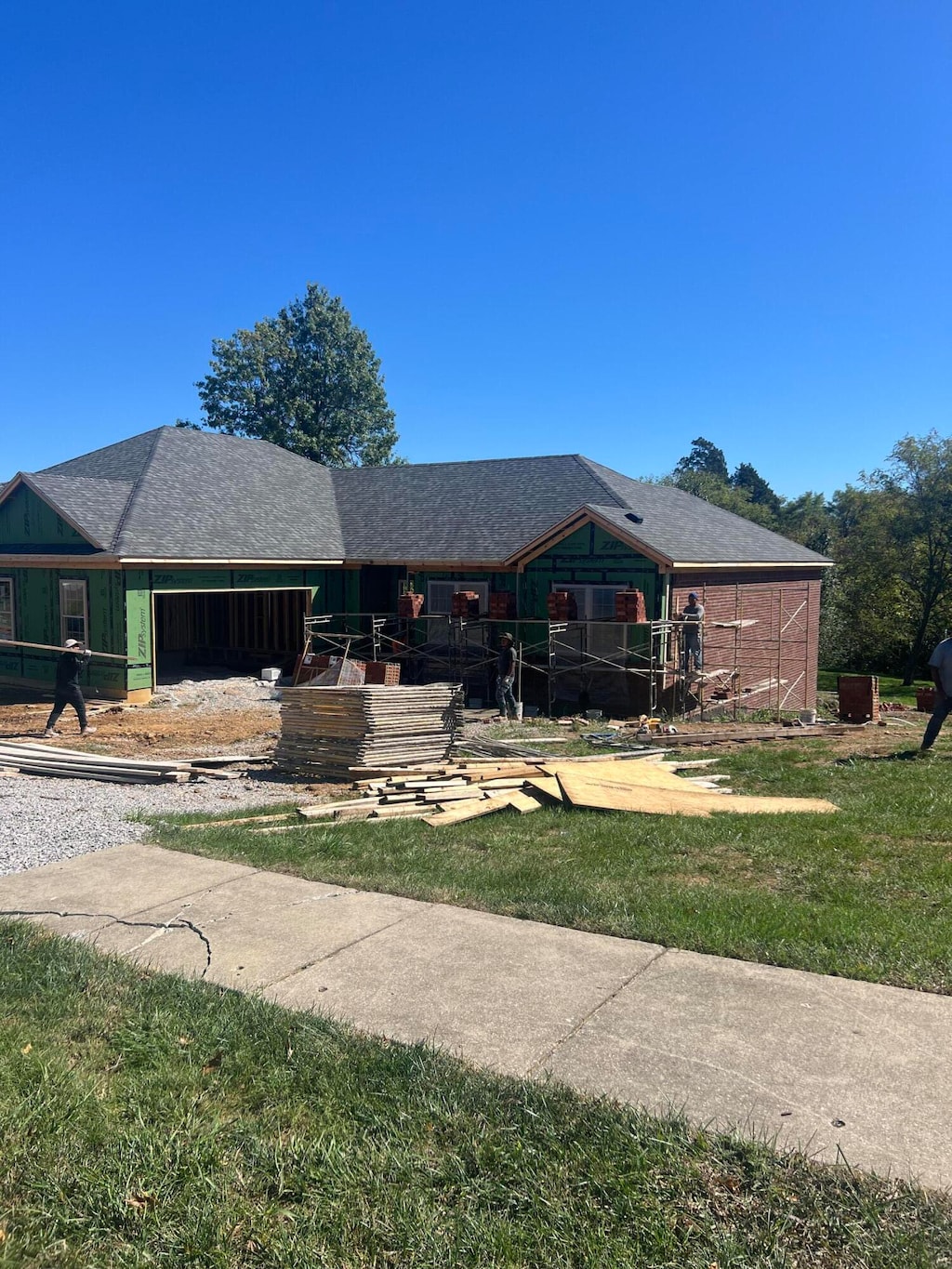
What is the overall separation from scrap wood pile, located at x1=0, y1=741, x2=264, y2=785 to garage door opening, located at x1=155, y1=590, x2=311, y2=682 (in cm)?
1111

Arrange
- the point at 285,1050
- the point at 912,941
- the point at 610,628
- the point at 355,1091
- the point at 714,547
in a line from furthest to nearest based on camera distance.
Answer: the point at 714,547 < the point at 610,628 < the point at 912,941 < the point at 285,1050 < the point at 355,1091

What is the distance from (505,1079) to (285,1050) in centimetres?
122

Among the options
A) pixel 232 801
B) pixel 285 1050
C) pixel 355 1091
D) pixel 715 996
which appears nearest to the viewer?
pixel 355 1091

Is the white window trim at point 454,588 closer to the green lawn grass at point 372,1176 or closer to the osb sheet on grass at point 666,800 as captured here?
the osb sheet on grass at point 666,800

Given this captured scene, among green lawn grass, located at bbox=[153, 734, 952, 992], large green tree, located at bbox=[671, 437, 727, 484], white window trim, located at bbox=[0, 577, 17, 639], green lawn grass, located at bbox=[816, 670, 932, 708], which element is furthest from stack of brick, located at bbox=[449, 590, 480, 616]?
large green tree, located at bbox=[671, 437, 727, 484]

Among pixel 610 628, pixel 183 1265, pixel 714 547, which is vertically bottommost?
pixel 183 1265

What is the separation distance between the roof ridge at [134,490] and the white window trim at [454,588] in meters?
7.92

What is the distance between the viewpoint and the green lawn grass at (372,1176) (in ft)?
11.6

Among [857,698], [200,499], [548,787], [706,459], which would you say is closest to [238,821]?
[548,787]

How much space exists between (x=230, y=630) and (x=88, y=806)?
17.0 m

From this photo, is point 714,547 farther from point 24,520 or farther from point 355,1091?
point 355,1091

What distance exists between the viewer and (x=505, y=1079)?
184 inches

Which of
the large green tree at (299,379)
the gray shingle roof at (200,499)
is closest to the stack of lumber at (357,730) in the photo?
the gray shingle roof at (200,499)

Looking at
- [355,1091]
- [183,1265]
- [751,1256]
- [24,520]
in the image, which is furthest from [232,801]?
[24,520]
